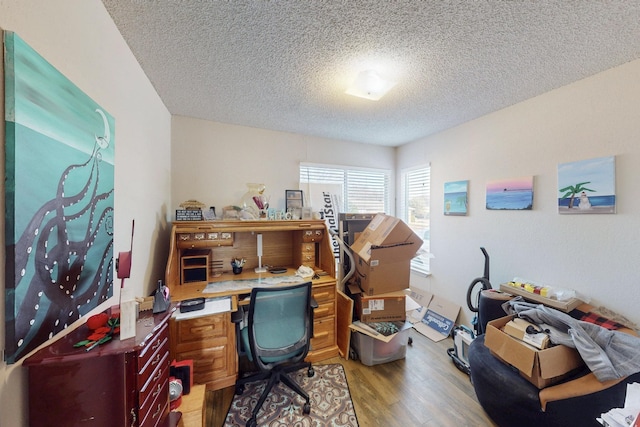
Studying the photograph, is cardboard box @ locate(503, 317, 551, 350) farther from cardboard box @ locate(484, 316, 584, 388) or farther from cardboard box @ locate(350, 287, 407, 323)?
cardboard box @ locate(350, 287, 407, 323)

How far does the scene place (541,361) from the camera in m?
1.37

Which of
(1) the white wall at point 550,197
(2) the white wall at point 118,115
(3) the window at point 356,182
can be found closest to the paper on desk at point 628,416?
(1) the white wall at point 550,197

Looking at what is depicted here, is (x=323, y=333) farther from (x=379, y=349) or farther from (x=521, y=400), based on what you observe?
(x=521, y=400)

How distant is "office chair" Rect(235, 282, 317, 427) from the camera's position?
5.58 ft

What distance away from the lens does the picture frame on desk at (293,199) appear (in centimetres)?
306

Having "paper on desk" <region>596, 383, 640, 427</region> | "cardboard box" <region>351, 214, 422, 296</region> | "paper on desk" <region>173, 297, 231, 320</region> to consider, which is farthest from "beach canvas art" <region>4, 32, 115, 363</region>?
"paper on desk" <region>596, 383, 640, 427</region>

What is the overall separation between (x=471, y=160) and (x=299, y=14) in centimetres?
245

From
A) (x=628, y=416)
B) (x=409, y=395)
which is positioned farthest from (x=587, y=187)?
(x=409, y=395)

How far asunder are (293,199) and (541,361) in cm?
263

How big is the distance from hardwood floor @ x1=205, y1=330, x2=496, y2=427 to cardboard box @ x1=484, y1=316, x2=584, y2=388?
553 millimetres

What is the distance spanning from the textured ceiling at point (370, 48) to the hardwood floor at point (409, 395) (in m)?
2.60

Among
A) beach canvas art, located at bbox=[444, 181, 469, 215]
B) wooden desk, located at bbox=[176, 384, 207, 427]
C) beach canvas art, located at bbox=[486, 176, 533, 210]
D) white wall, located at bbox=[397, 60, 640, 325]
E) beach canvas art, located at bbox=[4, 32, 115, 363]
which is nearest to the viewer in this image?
beach canvas art, located at bbox=[4, 32, 115, 363]

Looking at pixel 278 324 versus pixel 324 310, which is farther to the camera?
pixel 324 310

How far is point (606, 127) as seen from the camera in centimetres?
175
